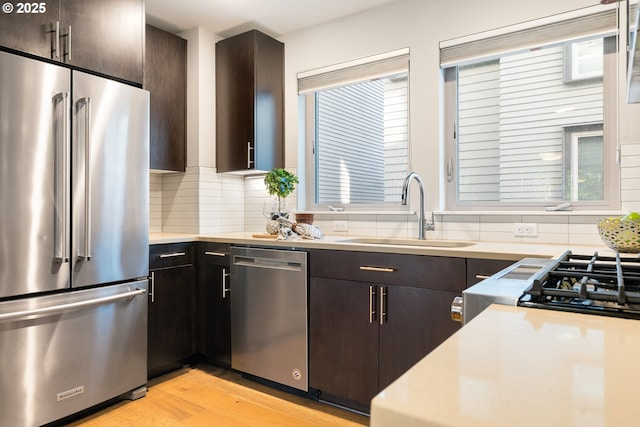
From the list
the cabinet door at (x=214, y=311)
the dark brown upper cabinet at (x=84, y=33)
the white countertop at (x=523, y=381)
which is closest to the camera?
the white countertop at (x=523, y=381)

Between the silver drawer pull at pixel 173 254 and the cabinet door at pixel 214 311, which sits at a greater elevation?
the silver drawer pull at pixel 173 254

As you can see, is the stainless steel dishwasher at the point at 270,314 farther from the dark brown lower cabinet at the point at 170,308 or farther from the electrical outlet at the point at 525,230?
the electrical outlet at the point at 525,230

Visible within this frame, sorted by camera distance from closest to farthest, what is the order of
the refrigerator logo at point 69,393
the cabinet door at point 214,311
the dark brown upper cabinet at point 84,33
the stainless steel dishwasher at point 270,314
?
1. the dark brown upper cabinet at point 84,33
2. the refrigerator logo at point 69,393
3. the stainless steel dishwasher at point 270,314
4. the cabinet door at point 214,311

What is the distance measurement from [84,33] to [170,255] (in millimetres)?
1345

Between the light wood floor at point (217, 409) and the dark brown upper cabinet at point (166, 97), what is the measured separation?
61.4 inches

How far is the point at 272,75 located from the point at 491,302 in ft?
9.20

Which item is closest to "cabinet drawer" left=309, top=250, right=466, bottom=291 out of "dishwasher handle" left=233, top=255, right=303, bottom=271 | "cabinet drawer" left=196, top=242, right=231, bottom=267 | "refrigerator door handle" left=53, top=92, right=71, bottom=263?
"dishwasher handle" left=233, top=255, right=303, bottom=271

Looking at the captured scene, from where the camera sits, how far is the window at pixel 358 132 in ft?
9.41

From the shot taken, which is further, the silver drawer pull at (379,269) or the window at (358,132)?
the window at (358,132)

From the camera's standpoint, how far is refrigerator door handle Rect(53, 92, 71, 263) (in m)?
1.96

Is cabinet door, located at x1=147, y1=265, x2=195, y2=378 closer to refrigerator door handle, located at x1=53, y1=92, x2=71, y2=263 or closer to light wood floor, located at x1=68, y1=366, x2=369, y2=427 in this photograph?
light wood floor, located at x1=68, y1=366, x2=369, y2=427

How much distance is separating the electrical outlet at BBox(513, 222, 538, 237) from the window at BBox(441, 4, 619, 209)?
6.6 inches

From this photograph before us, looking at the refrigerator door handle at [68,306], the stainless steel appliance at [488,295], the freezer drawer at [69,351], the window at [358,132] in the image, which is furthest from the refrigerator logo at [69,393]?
the stainless steel appliance at [488,295]

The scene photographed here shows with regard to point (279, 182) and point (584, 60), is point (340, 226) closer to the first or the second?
point (279, 182)
